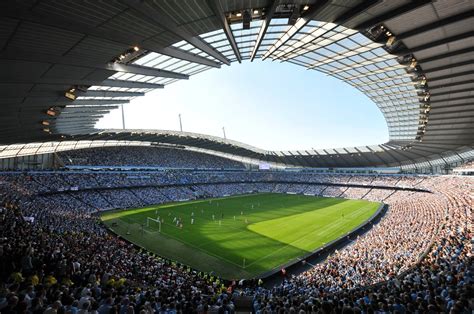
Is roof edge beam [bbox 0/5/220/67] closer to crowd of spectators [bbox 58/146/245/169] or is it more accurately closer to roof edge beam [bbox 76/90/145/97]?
roof edge beam [bbox 76/90/145/97]

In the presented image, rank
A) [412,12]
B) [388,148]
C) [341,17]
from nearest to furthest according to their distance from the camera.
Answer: [412,12] → [341,17] → [388,148]

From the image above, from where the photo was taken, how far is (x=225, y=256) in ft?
96.0

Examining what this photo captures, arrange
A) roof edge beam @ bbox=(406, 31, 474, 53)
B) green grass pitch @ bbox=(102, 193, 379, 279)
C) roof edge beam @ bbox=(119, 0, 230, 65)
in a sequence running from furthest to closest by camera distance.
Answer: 1. green grass pitch @ bbox=(102, 193, 379, 279)
2. roof edge beam @ bbox=(406, 31, 474, 53)
3. roof edge beam @ bbox=(119, 0, 230, 65)

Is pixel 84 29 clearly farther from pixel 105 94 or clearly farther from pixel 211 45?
pixel 105 94

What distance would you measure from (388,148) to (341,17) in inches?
2297

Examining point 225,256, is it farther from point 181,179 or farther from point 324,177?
point 324,177

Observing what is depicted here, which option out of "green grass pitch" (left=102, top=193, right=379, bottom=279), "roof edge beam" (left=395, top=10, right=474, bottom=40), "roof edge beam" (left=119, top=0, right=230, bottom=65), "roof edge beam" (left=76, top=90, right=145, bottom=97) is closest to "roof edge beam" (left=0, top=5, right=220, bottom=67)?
"roof edge beam" (left=119, top=0, right=230, bottom=65)

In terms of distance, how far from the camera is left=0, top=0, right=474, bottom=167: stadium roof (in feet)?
30.8

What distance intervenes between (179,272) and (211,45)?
1788cm

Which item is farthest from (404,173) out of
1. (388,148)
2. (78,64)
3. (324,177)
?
(78,64)

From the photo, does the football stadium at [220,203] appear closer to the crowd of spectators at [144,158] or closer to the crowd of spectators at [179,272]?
the crowd of spectators at [179,272]

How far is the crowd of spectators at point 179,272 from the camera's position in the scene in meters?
9.31

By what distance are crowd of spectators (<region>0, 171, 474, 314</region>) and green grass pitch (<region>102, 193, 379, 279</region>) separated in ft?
12.2

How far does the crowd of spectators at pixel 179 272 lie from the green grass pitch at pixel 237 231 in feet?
12.2
